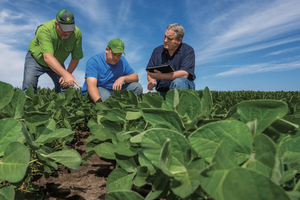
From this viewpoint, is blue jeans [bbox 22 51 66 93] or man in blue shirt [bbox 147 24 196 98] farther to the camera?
blue jeans [bbox 22 51 66 93]

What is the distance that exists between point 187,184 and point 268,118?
36cm

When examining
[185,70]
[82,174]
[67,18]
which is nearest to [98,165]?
[82,174]

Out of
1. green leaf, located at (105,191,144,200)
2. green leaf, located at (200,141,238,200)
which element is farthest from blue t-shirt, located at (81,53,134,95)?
green leaf, located at (200,141,238,200)

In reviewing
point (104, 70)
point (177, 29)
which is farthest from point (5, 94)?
point (177, 29)

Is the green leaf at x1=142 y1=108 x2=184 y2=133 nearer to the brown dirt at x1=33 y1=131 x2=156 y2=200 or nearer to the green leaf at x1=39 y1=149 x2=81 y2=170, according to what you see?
the green leaf at x1=39 y1=149 x2=81 y2=170

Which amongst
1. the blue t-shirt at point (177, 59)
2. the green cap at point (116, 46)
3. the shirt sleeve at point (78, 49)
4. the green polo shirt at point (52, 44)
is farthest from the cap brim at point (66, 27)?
the blue t-shirt at point (177, 59)

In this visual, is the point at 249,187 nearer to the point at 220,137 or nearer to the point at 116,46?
the point at 220,137

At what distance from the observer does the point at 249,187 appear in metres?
0.41

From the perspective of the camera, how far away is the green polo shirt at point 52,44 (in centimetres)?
566

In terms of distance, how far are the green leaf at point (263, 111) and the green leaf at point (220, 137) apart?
0.40ft

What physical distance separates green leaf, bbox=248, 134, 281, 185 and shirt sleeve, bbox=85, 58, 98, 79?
523 centimetres

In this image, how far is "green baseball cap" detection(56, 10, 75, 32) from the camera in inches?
219

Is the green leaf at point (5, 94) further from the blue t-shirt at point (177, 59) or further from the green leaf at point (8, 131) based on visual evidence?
the blue t-shirt at point (177, 59)

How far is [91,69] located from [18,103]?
14.8 ft
